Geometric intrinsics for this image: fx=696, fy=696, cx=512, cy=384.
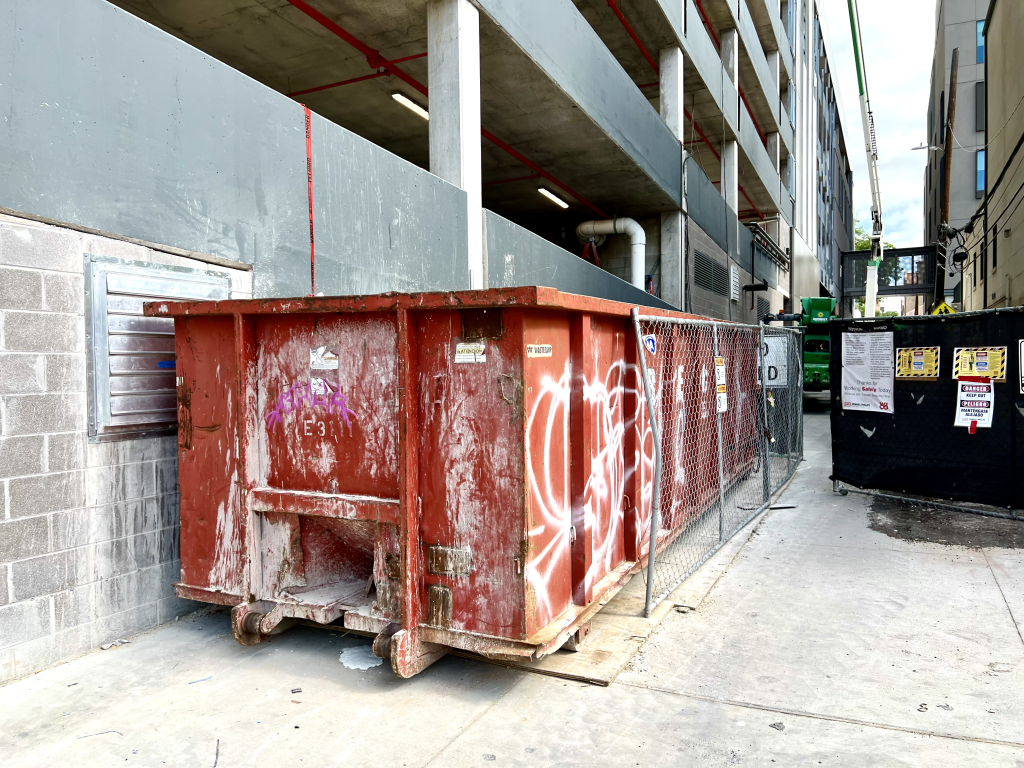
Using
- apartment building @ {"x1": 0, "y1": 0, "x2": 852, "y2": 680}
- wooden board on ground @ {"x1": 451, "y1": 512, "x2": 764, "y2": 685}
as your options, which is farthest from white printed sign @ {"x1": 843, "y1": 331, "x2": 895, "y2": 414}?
apartment building @ {"x1": 0, "y1": 0, "x2": 852, "y2": 680}

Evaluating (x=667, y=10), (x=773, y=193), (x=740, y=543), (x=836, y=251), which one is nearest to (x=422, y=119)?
(x=667, y=10)

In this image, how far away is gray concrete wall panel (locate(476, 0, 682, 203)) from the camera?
873 centimetres

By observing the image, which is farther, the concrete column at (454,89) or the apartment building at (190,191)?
the concrete column at (454,89)

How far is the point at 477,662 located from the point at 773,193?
1031 inches

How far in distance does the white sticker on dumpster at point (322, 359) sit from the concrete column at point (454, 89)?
4097mm

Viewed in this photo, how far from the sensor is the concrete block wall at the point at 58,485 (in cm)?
365

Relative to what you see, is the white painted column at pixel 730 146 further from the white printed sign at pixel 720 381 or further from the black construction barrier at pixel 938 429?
the white printed sign at pixel 720 381

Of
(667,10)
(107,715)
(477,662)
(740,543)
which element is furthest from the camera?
(667,10)

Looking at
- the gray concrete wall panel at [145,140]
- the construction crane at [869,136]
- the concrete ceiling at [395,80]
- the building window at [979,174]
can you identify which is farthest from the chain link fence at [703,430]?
the construction crane at [869,136]

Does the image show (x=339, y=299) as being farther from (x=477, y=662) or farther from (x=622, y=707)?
(x=622, y=707)

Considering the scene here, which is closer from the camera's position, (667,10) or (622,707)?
(622,707)

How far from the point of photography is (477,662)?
388 cm

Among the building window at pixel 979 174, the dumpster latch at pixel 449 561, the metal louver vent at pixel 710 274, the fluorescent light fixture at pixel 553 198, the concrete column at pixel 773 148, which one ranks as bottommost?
the dumpster latch at pixel 449 561

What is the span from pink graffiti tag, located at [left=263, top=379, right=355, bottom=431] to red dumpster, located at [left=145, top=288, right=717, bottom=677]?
1cm
